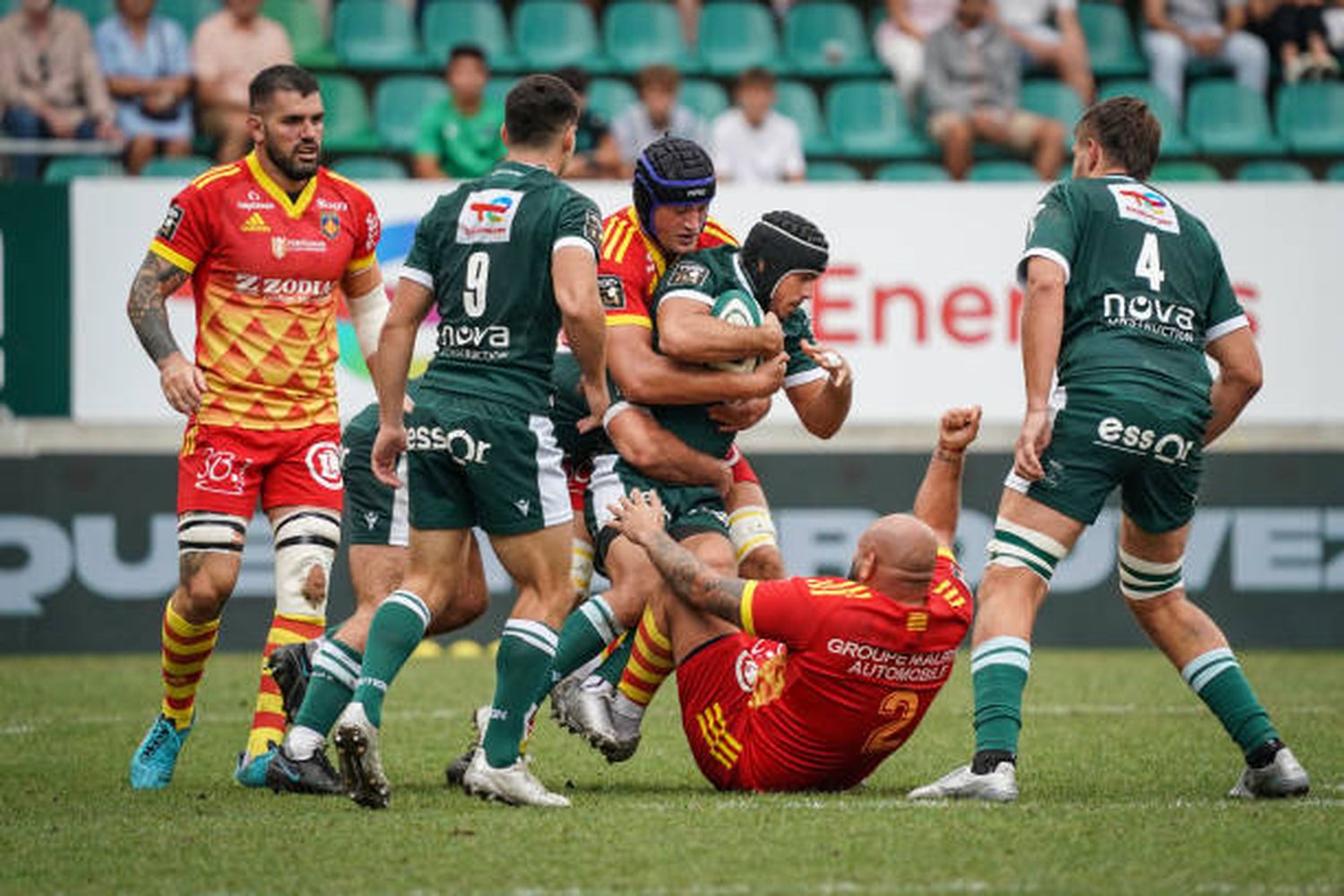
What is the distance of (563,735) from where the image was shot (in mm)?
9594

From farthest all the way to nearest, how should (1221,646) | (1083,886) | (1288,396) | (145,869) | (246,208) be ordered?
(1288,396) < (246,208) < (1221,646) < (145,869) < (1083,886)

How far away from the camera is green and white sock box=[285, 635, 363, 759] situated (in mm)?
7074

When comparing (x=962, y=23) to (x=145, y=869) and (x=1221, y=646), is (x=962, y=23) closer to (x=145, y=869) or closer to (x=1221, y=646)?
(x=1221, y=646)

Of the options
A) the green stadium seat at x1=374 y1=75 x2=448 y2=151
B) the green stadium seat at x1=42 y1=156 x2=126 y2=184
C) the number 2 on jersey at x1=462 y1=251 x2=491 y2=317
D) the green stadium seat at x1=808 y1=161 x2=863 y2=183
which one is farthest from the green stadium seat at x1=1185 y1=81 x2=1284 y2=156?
the number 2 on jersey at x1=462 y1=251 x2=491 y2=317

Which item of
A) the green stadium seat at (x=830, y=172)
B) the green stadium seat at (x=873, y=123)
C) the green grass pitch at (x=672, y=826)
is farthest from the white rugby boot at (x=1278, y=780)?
the green stadium seat at (x=873, y=123)

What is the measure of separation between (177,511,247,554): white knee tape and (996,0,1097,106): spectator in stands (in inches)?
388

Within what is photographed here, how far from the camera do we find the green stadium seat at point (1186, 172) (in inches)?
602

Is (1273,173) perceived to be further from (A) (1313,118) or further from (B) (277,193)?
(B) (277,193)

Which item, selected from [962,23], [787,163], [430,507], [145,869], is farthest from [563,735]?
[962,23]

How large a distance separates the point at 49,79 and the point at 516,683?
8.91 metres

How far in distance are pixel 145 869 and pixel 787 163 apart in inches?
396

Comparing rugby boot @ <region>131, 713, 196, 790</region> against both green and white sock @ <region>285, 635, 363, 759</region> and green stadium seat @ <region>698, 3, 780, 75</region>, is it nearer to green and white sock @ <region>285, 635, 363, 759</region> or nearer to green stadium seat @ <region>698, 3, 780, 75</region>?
green and white sock @ <region>285, 635, 363, 759</region>

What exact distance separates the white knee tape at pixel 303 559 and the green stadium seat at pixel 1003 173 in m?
8.38

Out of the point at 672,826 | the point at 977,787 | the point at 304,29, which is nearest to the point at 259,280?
the point at 672,826
